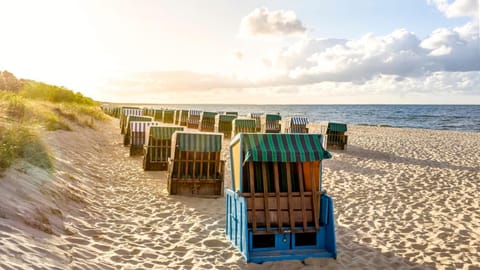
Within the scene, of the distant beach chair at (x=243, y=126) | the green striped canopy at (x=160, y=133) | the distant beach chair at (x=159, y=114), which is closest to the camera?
the green striped canopy at (x=160, y=133)

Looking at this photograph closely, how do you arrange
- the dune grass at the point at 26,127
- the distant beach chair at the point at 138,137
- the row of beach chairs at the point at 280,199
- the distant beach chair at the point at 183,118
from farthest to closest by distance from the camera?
the distant beach chair at the point at 183,118 → the distant beach chair at the point at 138,137 → the dune grass at the point at 26,127 → the row of beach chairs at the point at 280,199

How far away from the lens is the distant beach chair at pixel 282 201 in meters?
5.14

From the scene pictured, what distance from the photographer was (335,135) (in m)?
18.1

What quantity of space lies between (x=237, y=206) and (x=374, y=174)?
7.89 m

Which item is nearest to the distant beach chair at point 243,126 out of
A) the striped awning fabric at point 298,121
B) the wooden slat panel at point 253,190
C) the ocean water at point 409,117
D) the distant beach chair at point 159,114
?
the striped awning fabric at point 298,121

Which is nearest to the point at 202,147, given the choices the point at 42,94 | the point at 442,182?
the point at 442,182

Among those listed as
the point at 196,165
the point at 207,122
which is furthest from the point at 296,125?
the point at 196,165

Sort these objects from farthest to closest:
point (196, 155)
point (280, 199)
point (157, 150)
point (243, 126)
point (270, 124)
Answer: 1. point (270, 124)
2. point (243, 126)
3. point (157, 150)
4. point (196, 155)
5. point (280, 199)

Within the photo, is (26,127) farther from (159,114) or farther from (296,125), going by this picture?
(159,114)

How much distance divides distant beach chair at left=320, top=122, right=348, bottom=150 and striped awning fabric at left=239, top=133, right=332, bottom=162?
12975 mm

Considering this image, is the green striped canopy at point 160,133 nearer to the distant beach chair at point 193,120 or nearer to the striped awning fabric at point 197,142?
the striped awning fabric at point 197,142

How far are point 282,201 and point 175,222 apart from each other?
2422 millimetres

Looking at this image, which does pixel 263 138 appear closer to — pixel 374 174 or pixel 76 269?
pixel 76 269

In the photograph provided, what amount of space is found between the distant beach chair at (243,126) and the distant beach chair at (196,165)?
395 inches
